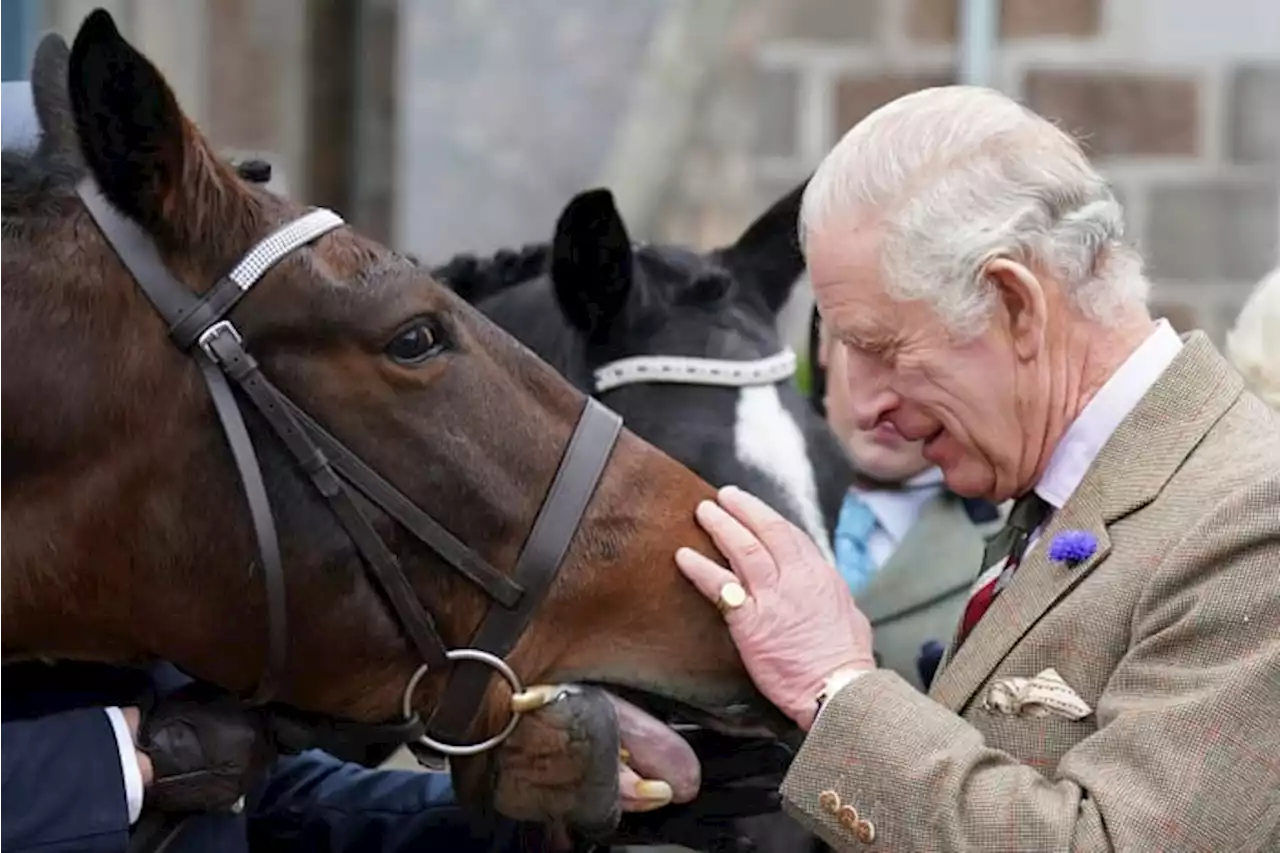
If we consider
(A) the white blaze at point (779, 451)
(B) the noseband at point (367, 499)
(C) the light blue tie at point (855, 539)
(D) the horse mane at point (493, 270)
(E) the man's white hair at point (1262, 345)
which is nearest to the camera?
(B) the noseband at point (367, 499)

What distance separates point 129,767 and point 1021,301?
40.2 inches

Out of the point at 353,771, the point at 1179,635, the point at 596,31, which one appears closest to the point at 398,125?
the point at 596,31

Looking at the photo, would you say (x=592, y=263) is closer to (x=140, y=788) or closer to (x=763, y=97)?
(x=140, y=788)

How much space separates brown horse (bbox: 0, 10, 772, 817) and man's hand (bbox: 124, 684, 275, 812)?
0.05 m

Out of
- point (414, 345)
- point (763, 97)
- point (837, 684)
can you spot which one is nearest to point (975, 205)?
point (837, 684)

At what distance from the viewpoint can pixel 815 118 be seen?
559 cm

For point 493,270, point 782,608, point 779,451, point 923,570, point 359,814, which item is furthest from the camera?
point 923,570

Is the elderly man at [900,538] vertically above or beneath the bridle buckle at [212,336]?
beneath

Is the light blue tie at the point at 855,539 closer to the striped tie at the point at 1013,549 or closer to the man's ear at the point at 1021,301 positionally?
the striped tie at the point at 1013,549

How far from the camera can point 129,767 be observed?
223cm

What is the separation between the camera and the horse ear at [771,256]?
137 inches

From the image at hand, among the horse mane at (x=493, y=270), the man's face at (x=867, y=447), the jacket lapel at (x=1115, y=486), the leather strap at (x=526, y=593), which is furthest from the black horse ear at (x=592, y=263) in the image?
the jacket lapel at (x=1115, y=486)

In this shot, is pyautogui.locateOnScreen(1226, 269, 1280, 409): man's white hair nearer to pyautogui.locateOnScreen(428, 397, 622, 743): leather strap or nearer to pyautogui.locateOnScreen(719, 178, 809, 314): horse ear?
pyautogui.locateOnScreen(719, 178, 809, 314): horse ear

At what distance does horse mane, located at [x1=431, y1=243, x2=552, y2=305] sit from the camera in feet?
11.0
